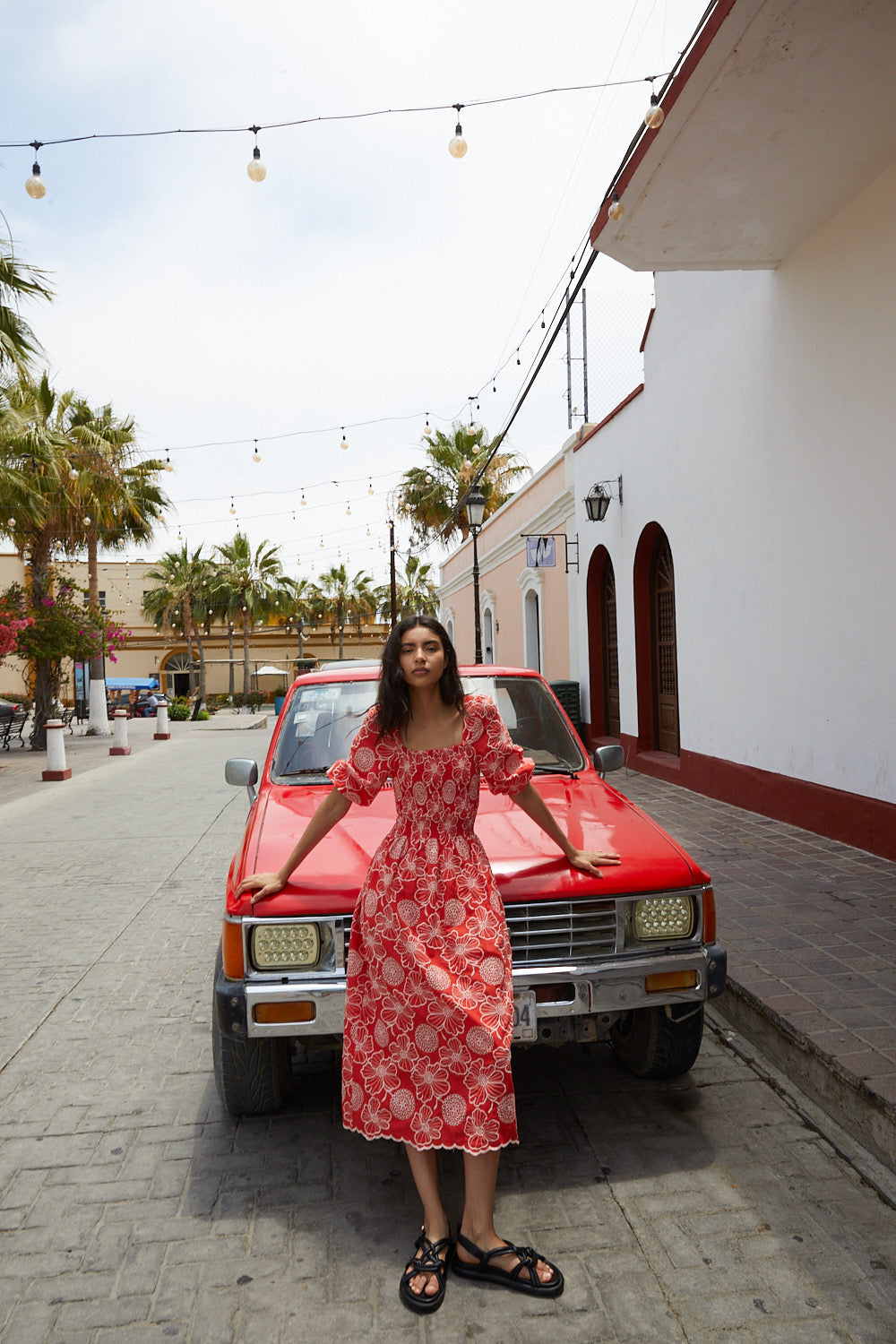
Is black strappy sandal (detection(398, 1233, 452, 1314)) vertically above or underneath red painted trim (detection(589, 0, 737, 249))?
underneath

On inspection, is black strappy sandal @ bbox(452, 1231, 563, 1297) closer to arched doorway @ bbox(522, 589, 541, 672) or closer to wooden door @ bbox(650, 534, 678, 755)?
wooden door @ bbox(650, 534, 678, 755)

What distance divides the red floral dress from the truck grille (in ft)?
1.16

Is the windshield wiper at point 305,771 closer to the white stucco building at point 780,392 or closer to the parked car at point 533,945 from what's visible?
the parked car at point 533,945

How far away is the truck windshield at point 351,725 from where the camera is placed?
445cm

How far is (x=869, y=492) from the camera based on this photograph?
22.3ft

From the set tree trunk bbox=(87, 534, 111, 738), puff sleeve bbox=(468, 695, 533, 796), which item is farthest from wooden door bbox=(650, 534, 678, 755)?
tree trunk bbox=(87, 534, 111, 738)

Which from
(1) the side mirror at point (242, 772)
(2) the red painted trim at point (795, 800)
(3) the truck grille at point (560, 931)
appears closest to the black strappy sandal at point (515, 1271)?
(3) the truck grille at point (560, 931)

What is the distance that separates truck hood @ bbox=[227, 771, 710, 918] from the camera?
305 centimetres

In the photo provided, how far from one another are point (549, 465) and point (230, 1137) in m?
15.4

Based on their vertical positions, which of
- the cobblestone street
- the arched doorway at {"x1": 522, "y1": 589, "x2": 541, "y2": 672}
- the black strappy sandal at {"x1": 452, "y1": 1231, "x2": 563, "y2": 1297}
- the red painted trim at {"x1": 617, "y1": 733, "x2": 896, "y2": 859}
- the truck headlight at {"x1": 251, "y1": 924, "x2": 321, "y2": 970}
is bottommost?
the cobblestone street

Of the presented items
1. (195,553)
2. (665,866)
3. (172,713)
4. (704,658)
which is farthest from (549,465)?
(195,553)

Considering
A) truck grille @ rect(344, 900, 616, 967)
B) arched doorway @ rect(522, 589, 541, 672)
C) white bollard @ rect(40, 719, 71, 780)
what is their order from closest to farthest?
1. truck grille @ rect(344, 900, 616, 967)
2. white bollard @ rect(40, 719, 71, 780)
3. arched doorway @ rect(522, 589, 541, 672)

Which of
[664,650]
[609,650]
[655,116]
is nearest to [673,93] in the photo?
[655,116]

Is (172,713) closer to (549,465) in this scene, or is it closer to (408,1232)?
(549,465)
